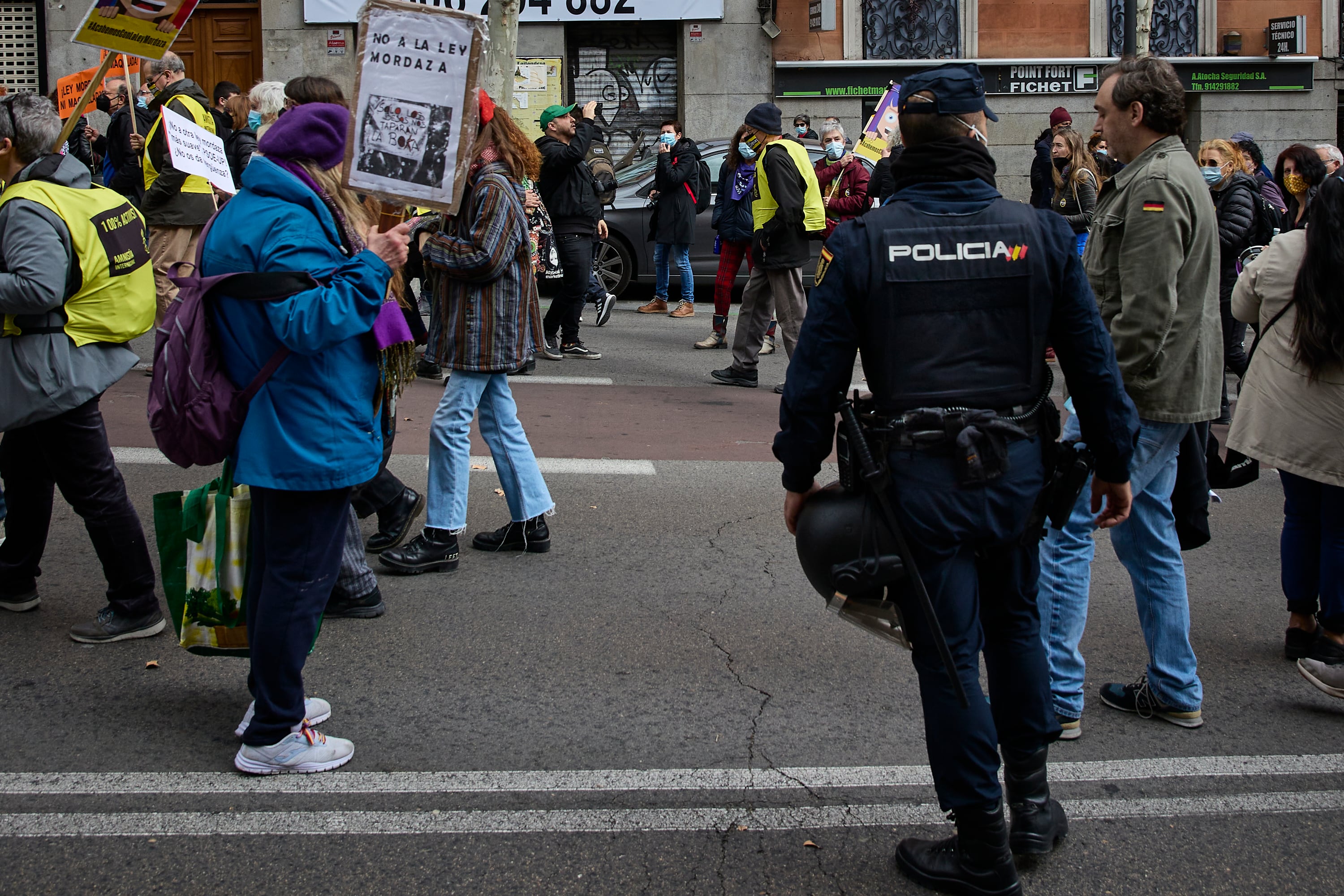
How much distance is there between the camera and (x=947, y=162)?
2.82 m

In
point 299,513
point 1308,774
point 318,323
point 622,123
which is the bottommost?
point 1308,774

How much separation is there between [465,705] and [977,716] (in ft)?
5.76

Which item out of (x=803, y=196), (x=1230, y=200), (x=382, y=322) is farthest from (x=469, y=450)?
(x=1230, y=200)

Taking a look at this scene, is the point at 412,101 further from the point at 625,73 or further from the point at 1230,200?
the point at 625,73

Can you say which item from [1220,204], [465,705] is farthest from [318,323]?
[1220,204]

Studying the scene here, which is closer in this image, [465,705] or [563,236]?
[465,705]

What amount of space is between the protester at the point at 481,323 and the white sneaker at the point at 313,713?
1.38 m

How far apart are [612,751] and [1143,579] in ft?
5.54

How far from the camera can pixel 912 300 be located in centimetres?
278

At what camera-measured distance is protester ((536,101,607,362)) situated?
403 inches

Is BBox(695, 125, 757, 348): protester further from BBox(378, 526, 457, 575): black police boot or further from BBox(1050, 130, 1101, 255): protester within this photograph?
BBox(378, 526, 457, 575): black police boot

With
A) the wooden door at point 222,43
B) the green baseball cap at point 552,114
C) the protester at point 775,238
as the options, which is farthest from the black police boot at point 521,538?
the wooden door at point 222,43

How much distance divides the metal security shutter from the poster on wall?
0.23 m

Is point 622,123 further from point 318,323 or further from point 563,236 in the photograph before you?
point 318,323
